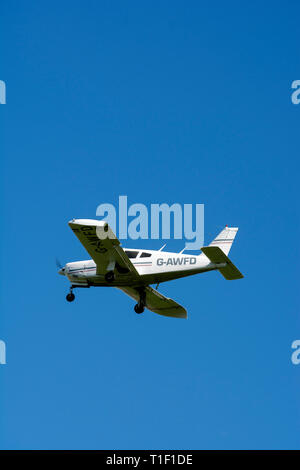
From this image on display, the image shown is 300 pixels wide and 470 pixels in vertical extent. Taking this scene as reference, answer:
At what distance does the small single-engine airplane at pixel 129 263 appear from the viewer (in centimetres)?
3412

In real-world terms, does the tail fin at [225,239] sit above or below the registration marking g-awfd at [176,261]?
above

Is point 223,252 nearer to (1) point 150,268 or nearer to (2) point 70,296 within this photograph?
(1) point 150,268

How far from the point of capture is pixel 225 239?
35844mm

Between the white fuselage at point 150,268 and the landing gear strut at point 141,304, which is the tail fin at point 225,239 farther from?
the landing gear strut at point 141,304

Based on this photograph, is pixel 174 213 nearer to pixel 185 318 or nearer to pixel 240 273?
pixel 240 273

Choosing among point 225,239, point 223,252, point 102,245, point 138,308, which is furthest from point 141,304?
point 223,252

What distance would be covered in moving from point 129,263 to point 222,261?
3.84 metres

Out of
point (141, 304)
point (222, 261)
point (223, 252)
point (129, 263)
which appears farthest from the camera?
point (141, 304)

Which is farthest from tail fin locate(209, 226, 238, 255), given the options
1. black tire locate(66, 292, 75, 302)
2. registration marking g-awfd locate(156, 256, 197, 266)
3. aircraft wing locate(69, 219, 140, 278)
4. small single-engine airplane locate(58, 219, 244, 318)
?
black tire locate(66, 292, 75, 302)

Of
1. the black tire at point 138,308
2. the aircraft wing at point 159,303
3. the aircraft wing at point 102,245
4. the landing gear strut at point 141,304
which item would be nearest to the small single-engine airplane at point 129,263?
the aircraft wing at point 102,245
